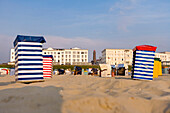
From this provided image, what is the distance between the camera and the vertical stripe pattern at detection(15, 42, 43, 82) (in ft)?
19.3

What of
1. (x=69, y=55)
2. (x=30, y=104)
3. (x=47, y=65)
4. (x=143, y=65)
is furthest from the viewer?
(x=69, y=55)

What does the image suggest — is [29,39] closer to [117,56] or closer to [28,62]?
[28,62]

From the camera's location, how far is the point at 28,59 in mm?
6004

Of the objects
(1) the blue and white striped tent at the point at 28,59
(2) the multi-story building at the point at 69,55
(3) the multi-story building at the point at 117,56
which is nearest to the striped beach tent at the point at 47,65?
(1) the blue and white striped tent at the point at 28,59

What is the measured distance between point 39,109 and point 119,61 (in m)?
91.5

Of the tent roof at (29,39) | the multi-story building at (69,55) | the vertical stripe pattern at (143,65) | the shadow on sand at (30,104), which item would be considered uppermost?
the multi-story building at (69,55)

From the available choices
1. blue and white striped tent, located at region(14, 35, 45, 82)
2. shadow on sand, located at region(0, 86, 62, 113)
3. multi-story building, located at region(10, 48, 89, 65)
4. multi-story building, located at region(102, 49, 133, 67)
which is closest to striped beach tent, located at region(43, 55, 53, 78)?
blue and white striped tent, located at region(14, 35, 45, 82)

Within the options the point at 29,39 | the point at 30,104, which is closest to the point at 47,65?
the point at 29,39

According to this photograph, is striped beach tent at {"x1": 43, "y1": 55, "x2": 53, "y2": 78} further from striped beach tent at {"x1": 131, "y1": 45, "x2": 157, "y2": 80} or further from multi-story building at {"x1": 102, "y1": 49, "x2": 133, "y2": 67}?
multi-story building at {"x1": 102, "y1": 49, "x2": 133, "y2": 67}

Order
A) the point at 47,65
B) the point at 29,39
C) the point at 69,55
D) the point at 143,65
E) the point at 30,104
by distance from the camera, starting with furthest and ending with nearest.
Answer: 1. the point at 69,55
2. the point at 47,65
3. the point at 143,65
4. the point at 29,39
5. the point at 30,104

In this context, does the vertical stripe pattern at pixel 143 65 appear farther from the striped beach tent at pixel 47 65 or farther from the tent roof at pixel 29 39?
the striped beach tent at pixel 47 65

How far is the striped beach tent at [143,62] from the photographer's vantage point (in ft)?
26.0

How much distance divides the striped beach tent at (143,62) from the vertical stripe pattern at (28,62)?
4.68 m

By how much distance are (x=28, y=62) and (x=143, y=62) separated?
5.40 m
